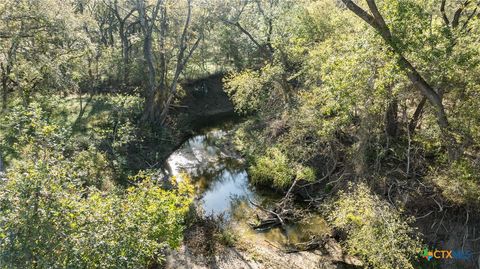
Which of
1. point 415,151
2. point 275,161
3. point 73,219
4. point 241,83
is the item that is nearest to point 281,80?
point 241,83

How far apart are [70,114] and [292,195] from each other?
52.1 ft

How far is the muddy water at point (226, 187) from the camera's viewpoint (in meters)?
14.9

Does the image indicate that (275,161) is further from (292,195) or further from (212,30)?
(212,30)

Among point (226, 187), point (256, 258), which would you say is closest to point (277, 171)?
point (226, 187)

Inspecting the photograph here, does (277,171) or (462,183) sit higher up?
(462,183)

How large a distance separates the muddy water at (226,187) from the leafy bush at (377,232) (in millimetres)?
3164

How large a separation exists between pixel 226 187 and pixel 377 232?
10.1 metres

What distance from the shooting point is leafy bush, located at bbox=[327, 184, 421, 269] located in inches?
394

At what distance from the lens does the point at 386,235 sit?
10.4m

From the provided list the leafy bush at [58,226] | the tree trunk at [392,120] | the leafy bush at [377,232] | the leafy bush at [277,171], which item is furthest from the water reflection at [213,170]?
the leafy bush at [58,226]

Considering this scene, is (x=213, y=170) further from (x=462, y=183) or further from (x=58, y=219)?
(x=58, y=219)

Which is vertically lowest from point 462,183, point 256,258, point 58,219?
point 256,258

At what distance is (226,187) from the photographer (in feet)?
63.9

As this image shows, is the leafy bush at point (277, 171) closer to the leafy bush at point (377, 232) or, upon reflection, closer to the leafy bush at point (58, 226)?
the leafy bush at point (377, 232)
